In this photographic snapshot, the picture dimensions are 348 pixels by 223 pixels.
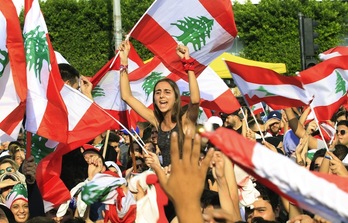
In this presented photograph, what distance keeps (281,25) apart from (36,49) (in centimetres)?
2577

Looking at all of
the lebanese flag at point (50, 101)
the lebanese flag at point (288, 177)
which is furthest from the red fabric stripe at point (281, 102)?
the lebanese flag at point (288, 177)

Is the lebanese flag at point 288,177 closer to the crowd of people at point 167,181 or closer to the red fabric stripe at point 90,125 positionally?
the crowd of people at point 167,181

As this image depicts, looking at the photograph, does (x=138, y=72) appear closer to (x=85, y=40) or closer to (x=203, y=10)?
(x=203, y=10)

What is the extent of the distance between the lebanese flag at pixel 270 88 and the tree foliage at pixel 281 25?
22.4 meters

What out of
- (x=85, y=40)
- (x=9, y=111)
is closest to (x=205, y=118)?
(x=9, y=111)

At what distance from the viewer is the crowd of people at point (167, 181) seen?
3.77 m

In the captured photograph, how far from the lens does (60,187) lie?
7.55m

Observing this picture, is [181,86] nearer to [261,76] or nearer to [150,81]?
[150,81]

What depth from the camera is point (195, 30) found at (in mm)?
9102

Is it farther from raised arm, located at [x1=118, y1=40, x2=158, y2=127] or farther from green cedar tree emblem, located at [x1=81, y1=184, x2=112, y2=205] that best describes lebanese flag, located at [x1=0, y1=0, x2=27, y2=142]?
green cedar tree emblem, located at [x1=81, y1=184, x2=112, y2=205]

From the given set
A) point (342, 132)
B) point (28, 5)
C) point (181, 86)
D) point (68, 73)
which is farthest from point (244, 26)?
point (28, 5)

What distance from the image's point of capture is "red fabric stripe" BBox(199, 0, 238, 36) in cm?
907

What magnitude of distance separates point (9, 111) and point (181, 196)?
4.14 m

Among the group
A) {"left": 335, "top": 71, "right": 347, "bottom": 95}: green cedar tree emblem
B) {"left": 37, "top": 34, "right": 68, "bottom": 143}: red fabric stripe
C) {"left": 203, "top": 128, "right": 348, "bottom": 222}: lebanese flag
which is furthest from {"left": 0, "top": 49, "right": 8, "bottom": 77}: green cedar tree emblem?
{"left": 203, "top": 128, "right": 348, "bottom": 222}: lebanese flag
